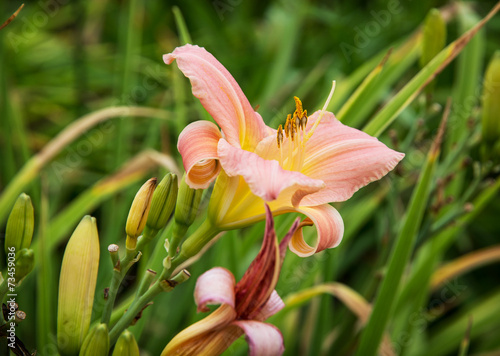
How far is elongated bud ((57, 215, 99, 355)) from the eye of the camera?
1.69 ft

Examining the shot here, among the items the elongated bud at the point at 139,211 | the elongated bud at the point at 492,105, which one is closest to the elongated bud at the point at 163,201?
the elongated bud at the point at 139,211

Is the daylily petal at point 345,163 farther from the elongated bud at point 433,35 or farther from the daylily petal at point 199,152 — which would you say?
the elongated bud at point 433,35

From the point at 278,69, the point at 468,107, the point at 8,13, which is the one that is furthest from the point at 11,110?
the point at 468,107

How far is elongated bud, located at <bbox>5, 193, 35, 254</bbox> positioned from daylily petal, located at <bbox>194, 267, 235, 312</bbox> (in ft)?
0.73

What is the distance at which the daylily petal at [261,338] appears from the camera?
0.40 m

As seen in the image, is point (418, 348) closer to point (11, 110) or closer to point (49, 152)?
point (49, 152)

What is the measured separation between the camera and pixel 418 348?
118cm

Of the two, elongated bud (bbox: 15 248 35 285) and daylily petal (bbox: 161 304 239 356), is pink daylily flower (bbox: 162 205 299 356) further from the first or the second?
elongated bud (bbox: 15 248 35 285)

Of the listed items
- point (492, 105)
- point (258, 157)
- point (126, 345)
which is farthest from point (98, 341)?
point (492, 105)

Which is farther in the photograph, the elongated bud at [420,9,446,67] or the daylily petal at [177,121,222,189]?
the elongated bud at [420,9,446,67]

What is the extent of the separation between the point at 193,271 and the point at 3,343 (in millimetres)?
364

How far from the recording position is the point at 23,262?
517 mm

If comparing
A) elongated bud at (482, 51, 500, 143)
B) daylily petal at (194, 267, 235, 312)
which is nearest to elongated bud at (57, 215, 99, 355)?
daylily petal at (194, 267, 235, 312)

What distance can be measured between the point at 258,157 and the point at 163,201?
0.12 metres
